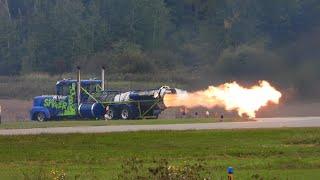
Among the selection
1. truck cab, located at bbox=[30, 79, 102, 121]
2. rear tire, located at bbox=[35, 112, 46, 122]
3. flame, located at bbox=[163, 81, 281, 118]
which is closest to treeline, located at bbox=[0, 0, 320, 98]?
flame, located at bbox=[163, 81, 281, 118]

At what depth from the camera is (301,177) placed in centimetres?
2508

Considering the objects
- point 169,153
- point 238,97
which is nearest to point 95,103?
point 238,97

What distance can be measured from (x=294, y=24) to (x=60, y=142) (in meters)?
34.6

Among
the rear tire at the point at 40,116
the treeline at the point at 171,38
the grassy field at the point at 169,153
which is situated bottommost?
the grassy field at the point at 169,153

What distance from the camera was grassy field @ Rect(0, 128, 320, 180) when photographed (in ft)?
88.3

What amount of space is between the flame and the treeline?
3.39 feet

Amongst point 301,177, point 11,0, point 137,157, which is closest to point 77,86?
point 137,157

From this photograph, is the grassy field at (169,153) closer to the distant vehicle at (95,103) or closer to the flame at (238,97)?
the flame at (238,97)

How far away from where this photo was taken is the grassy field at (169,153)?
26906 millimetres

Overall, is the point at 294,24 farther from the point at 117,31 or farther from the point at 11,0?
the point at 11,0

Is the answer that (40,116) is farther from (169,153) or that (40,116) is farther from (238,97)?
(169,153)

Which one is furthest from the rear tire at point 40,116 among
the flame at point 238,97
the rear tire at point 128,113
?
the flame at point 238,97

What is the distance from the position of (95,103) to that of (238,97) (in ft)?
52.2

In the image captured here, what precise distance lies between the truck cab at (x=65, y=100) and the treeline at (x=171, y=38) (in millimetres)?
10052
